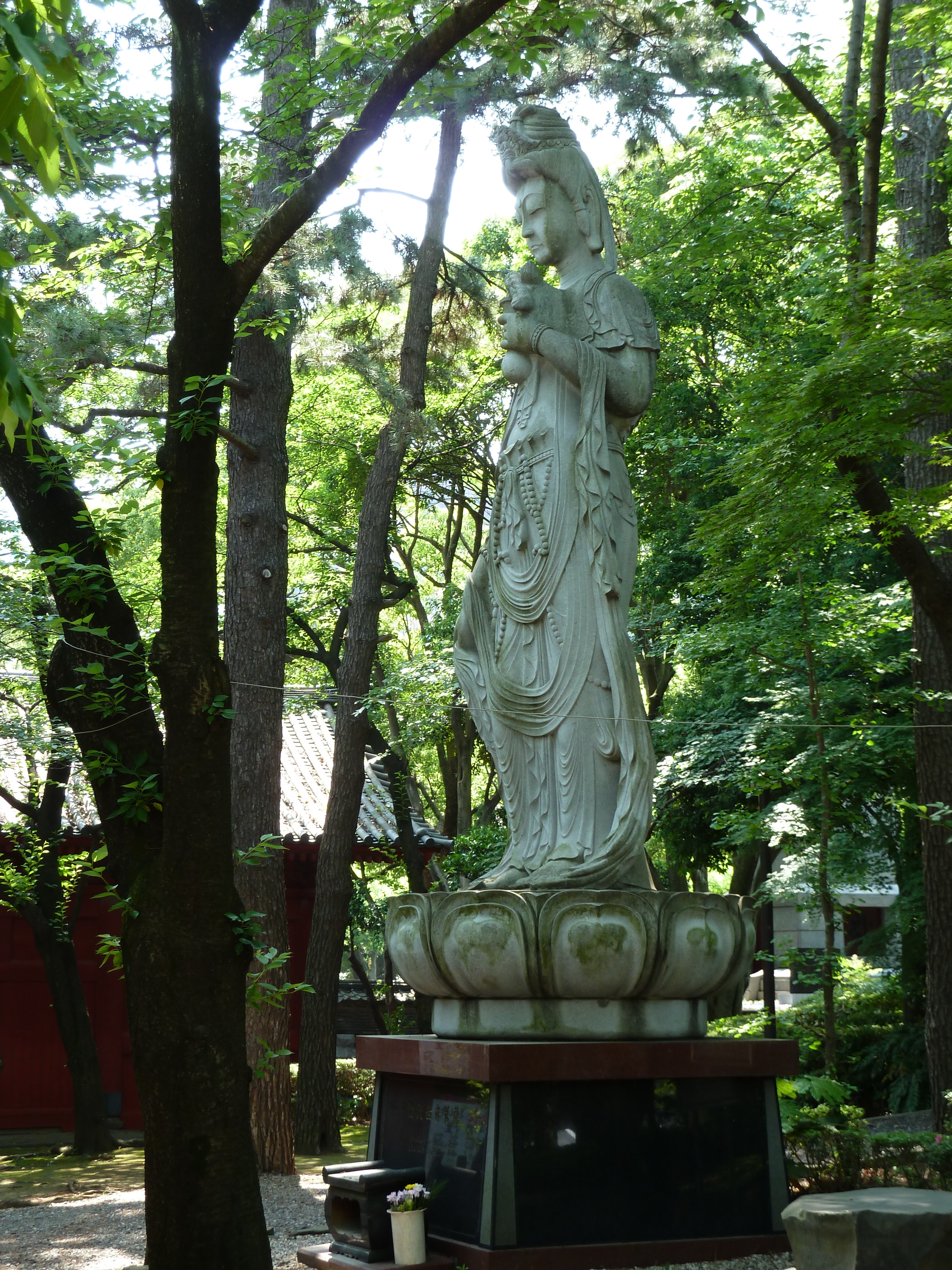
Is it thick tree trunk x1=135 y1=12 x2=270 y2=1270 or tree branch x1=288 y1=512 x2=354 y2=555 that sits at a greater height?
tree branch x1=288 y1=512 x2=354 y2=555

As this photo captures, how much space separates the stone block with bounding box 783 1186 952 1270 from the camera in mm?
4293

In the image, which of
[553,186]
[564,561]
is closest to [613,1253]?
[564,561]

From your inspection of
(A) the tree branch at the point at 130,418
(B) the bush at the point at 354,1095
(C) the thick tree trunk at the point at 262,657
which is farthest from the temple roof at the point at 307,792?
(A) the tree branch at the point at 130,418

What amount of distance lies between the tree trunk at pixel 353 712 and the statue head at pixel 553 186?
5.70 m

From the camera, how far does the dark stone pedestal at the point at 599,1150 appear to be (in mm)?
4512

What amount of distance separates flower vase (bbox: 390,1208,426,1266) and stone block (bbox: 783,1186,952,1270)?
1307 millimetres

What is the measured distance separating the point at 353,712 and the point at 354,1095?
476 centimetres

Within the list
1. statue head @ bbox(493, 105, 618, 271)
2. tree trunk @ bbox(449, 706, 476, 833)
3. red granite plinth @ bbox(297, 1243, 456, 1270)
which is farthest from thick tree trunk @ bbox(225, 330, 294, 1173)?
tree trunk @ bbox(449, 706, 476, 833)

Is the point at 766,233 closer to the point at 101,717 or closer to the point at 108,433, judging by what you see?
the point at 108,433

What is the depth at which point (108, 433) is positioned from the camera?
9.96m

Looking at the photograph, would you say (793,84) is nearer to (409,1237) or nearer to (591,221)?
(591,221)

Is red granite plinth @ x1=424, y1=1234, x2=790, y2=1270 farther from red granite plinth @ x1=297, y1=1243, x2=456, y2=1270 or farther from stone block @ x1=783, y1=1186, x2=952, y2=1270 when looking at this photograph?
stone block @ x1=783, y1=1186, x2=952, y2=1270

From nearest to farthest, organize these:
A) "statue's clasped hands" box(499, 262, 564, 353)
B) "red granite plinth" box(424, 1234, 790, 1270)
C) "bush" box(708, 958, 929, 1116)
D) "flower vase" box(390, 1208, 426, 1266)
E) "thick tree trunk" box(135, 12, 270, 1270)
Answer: "thick tree trunk" box(135, 12, 270, 1270), "red granite plinth" box(424, 1234, 790, 1270), "flower vase" box(390, 1208, 426, 1266), "statue's clasped hands" box(499, 262, 564, 353), "bush" box(708, 958, 929, 1116)

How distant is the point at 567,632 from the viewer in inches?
223
